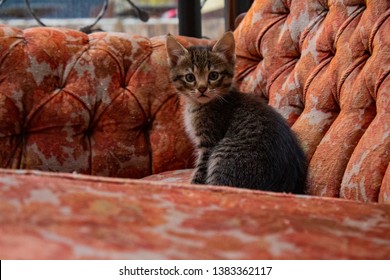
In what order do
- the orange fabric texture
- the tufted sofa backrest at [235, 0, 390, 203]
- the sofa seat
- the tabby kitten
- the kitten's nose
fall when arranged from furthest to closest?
1. the kitten's nose
2. the orange fabric texture
3. the tabby kitten
4. the tufted sofa backrest at [235, 0, 390, 203]
5. the sofa seat

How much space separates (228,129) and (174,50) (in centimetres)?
41

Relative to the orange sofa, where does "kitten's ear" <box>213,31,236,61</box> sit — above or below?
above

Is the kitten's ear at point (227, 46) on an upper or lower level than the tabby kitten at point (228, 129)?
upper

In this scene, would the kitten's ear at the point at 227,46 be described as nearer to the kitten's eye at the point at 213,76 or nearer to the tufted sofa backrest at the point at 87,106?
the kitten's eye at the point at 213,76

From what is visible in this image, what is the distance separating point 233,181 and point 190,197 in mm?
824

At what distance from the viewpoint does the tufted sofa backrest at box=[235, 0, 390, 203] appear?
1191mm

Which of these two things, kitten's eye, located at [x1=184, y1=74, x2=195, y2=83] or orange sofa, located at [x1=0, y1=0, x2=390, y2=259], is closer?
orange sofa, located at [x1=0, y1=0, x2=390, y2=259]

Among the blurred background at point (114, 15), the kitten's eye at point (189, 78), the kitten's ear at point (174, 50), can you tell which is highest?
the blurred background at point (114, 15)

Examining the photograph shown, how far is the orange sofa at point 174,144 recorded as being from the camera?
1.67ft

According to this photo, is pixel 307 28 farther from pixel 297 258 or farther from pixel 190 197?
pixel 297 258

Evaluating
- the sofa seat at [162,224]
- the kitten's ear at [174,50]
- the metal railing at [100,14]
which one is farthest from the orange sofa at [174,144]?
the metal railing at [100,14]

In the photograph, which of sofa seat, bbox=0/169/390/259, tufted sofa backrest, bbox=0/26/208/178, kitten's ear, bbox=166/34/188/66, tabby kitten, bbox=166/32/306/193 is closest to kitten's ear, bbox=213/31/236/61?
tabby kitten, bbox=166/32/306/193

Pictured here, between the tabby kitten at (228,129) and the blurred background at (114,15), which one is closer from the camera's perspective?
the tabby kitten at (228,129)

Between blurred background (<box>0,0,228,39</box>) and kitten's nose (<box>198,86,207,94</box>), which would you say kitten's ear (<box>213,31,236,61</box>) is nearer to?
kitten's nose (<box>198,86,207,94</box>)
